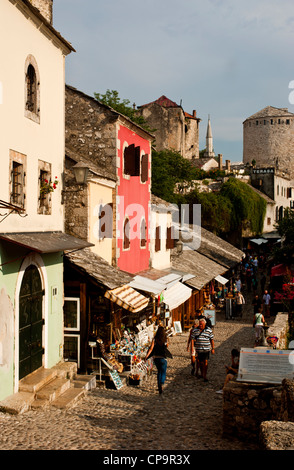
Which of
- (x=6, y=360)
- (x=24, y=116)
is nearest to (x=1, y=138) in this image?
(x=24, y=116)

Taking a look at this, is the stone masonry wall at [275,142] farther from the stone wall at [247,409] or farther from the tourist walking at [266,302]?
the stone wall at [247,409]

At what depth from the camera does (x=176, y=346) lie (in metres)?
18.1

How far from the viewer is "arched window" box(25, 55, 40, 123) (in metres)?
10.3

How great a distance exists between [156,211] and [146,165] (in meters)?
2.24

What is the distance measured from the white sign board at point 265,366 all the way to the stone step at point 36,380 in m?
3.86

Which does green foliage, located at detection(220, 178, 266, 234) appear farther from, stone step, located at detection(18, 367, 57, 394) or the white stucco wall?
stone step, located at detection(18, 367, 57, 394)

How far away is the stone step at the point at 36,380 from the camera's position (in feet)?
31.2

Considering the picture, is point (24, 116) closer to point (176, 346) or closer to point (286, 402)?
point (286, 402)

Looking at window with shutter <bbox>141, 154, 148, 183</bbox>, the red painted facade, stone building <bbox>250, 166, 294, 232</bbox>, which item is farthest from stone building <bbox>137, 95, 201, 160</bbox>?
the red painted facade

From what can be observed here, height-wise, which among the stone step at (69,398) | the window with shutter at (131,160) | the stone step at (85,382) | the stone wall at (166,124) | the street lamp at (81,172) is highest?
the stone wall at (166,124)

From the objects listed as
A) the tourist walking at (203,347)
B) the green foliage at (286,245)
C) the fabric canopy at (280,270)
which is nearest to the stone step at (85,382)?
the tourist walking at (203,347)

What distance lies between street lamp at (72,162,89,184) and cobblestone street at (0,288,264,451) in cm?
489

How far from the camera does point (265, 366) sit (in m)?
8.85
